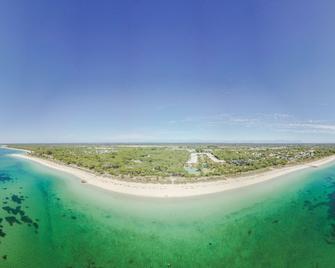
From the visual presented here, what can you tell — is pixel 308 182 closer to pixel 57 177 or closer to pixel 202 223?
pixel 202 223

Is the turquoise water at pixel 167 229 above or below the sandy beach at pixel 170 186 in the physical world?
below

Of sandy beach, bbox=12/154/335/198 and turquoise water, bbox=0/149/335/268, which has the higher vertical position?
sandy beach, bbox=12/154/335/198

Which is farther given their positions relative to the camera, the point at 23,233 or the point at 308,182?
the point at 308,182

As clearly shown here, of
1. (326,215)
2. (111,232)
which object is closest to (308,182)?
(326,215)

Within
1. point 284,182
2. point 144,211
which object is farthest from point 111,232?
point 284,182

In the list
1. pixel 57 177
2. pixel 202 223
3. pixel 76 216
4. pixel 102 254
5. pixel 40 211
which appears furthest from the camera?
pixel 57 177

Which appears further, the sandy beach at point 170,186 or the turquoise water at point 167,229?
the sandy beach at point 170,186

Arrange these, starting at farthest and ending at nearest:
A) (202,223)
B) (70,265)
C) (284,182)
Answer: (284,182), (202,223), (70,265)

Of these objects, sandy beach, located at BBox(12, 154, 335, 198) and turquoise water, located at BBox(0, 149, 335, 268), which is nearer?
turquoise water, located at BBox(0, 149, 335, 268)
